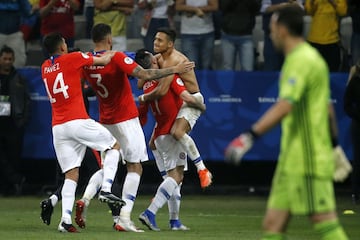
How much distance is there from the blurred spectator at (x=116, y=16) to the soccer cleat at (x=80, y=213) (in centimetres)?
635

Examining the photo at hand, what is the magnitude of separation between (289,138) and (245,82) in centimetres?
1136

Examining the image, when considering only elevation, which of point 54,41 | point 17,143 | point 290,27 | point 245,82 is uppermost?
point 290,27

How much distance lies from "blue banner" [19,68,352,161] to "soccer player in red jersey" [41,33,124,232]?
235 inches

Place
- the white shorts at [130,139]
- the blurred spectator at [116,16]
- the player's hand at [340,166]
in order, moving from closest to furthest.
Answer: the player's hand at [340,166] → the white shorts at [130,139] → the blurred spectator at [116,16]

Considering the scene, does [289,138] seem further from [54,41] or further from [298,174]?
[54,41]

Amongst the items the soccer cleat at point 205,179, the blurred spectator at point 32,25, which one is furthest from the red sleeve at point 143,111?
the blurred spectator at point 32,25

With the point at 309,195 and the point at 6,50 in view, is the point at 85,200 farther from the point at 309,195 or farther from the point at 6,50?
the point at 309,195

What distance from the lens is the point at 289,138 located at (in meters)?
8.91

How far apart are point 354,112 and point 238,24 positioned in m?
2.54

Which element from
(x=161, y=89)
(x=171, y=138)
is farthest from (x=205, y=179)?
(x=161, y=89)

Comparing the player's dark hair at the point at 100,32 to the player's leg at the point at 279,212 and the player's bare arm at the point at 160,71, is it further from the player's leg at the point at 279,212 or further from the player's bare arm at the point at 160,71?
the player's leg at the point at 279,212

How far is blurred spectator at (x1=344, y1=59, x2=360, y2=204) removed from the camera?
19109mm

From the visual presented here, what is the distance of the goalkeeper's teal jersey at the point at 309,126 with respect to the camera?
8.78 meters

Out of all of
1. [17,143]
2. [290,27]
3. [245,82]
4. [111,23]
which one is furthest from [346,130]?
[290,27]
